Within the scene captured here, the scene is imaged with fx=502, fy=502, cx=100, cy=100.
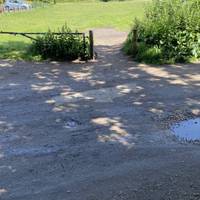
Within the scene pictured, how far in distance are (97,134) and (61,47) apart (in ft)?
26.7

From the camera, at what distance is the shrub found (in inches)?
672

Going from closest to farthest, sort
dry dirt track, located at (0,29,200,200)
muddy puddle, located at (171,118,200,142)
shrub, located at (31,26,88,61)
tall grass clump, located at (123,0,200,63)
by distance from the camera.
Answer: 1. dry dirt track, located at (0,29,200,200)
2. muddy puddle, located at (171,118,200,142)
3. tall grass clump, located at (123,0,200,63)
4. shrub, located at (31,26,88,61)

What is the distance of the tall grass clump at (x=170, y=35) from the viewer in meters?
16.4

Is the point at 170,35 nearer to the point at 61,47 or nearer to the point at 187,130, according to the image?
the point at 61,47

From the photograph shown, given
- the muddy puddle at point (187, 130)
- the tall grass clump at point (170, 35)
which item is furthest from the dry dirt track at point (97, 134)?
the tall grass clump at point (170, 35)

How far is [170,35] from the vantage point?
54.7 feet

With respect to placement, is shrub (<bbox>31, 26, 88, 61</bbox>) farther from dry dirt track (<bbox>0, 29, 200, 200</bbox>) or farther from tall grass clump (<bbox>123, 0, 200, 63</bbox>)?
tall grass clump (<bbox>123, 0, 200, 63</bbox>)

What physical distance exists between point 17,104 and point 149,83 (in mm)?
3746

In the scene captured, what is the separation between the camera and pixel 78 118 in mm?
10445

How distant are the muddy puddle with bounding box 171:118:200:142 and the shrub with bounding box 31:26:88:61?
7.62 m

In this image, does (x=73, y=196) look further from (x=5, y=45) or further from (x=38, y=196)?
(x=5, y=45)

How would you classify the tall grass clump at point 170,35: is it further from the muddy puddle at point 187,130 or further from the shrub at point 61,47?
the muddy puddle at point 187,130

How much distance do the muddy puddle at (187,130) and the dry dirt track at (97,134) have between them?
7.9 inches

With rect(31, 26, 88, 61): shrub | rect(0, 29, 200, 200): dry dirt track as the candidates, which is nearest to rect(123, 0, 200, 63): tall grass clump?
rect(0, 29, 200, 200): dry dirt track
